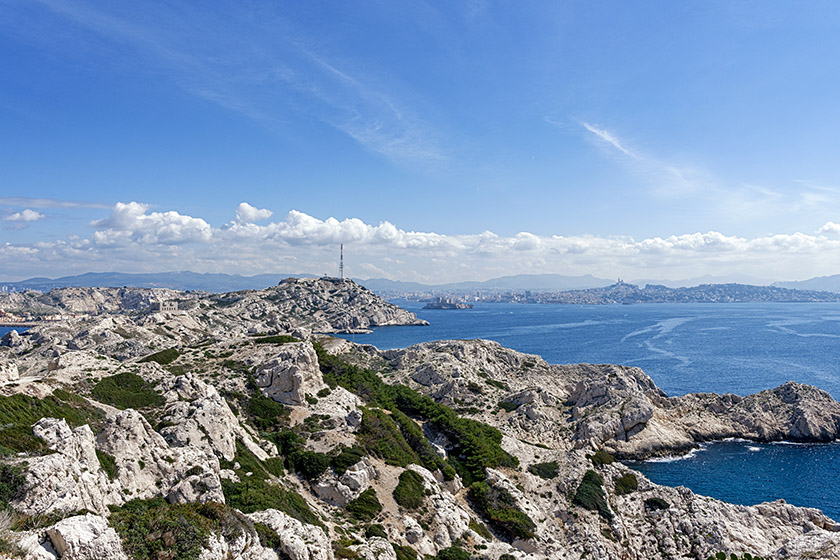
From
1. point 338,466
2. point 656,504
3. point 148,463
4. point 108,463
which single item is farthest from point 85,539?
point 656,504

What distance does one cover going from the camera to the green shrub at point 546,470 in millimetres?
47688

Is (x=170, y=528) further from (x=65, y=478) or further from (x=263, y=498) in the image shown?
(x=263, y=498)

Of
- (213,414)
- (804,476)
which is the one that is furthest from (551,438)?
(213,414)

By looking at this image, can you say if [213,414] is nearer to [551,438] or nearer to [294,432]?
[294,432]

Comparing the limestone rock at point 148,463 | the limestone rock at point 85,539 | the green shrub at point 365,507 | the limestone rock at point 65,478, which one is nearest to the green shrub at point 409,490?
the green shrub at point 365,507

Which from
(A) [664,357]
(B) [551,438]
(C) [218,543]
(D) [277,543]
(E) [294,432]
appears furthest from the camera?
(A) [664,357]

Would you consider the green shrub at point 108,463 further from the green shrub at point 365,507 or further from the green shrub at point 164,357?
the green shrub at point 164,357

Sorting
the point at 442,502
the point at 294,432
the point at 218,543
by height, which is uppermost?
the point at 218,543

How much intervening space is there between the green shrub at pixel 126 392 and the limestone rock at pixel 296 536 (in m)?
19.1

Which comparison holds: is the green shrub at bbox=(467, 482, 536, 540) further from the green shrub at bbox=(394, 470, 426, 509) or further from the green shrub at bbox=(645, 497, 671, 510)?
the green shrub at bbox=(645, 497, 671, 510)

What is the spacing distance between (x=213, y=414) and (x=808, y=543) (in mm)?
43801

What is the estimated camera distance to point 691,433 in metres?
71.8

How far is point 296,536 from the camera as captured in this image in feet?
72.4

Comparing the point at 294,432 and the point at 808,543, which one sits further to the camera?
the point at 294,432
